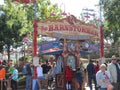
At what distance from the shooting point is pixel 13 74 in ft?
60.4

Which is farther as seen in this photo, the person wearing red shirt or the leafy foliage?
the leafy foliage

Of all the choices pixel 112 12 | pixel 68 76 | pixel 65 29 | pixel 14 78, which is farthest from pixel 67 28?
pixel 112 12

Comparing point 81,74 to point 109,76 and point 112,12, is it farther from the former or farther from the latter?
point 112,12

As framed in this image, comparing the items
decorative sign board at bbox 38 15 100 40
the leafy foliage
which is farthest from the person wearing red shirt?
the leafy foliage

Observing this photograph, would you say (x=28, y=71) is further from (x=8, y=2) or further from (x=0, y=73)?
(x=8, y=2)

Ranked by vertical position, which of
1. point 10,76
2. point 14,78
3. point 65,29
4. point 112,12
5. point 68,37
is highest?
point 112,12

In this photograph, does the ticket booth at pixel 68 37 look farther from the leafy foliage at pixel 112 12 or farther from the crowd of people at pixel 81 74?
the leafy foliage at pixel 112 12

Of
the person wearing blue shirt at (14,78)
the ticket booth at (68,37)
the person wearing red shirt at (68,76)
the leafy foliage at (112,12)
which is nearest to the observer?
the person wearing red shirt at (68,76)

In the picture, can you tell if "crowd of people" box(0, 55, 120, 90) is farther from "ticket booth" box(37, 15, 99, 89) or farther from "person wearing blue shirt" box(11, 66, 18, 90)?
"ticket booth" box(37, 15, 99, 89)

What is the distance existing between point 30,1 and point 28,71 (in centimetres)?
413

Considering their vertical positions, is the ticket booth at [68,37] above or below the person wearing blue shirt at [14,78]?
above

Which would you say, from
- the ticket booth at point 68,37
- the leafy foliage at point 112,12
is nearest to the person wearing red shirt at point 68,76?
the ticket booth at point 68,37

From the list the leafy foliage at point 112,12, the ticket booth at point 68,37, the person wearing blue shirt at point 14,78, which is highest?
the leafy foliage at point 112,12

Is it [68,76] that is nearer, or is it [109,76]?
[109,76]
